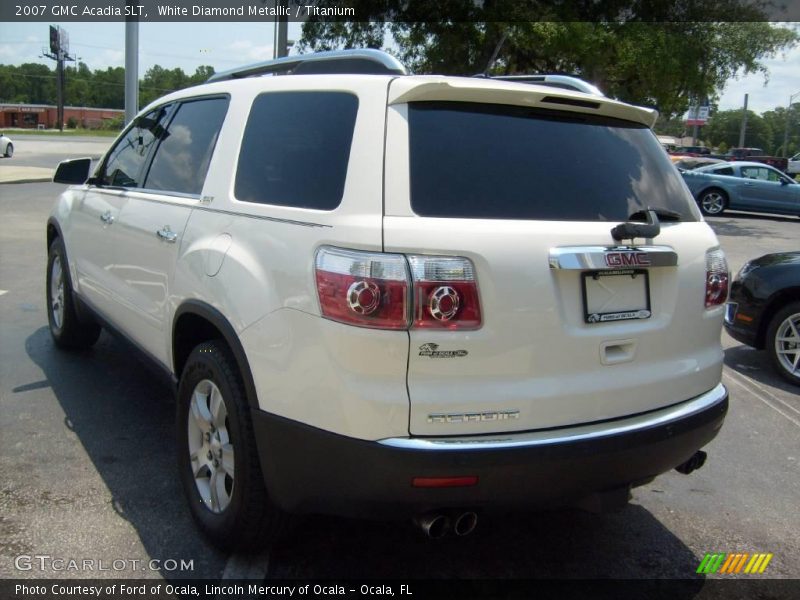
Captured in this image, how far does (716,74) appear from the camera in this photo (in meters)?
17.5

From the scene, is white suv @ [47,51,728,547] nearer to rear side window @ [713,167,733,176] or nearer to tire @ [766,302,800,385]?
tire @ [766,302,800,385]

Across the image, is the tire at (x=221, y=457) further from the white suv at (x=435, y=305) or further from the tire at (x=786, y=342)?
the tire at (x=786, y=342)

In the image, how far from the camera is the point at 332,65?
11.1ft

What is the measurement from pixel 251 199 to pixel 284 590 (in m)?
1.54

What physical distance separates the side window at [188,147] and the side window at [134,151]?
182 millimetres

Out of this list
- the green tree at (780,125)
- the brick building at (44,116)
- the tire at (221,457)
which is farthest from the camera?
the brick building at (44,116)

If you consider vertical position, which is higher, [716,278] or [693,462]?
[716,278]

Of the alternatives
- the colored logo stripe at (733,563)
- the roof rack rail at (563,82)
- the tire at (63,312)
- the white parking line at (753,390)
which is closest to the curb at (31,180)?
the tire at (63,312)

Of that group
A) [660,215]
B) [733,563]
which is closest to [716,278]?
[660,215]

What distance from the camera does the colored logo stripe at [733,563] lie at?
3213 millimetres

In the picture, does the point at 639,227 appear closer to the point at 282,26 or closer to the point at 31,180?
the point at 282,26

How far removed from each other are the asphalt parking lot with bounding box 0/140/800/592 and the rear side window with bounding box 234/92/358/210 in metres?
1.36

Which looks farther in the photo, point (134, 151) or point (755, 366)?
point (755, 366)

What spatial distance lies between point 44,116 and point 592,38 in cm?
11746
